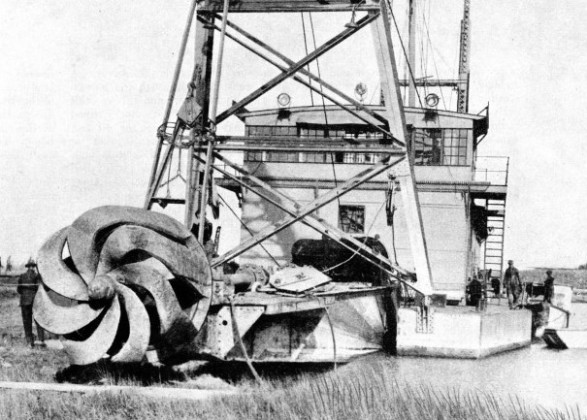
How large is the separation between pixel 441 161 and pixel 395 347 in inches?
345

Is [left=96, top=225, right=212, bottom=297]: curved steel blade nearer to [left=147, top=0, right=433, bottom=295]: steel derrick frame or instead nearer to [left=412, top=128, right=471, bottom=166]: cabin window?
[left=147, top=0, right=433, bottom=295]: steel derrick frame

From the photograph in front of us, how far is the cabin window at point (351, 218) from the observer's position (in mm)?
23047

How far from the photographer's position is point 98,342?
8.95 metres

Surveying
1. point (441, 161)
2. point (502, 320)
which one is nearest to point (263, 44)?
→ point (502, 320)

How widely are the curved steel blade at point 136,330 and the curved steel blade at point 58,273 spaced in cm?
56

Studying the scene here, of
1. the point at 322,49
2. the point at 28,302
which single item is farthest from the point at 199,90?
the point at 28,302

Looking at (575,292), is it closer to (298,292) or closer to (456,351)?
(456,351)

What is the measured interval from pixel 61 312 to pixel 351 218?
48.6 ft

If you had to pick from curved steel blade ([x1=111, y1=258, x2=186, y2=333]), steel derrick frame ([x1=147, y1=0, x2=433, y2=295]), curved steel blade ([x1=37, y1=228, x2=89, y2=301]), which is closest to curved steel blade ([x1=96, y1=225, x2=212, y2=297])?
curved steel blade ([x1=111, y1=258, x2=186, y2=333])

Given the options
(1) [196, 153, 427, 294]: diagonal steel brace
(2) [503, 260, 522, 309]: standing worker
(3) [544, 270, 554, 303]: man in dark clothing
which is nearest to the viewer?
(1) [196, 153, 427, 294]: diagonal steel brace

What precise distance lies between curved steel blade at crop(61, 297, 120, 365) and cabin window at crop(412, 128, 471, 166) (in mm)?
15554

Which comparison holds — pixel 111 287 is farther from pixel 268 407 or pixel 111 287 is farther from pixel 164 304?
pixel 268 407

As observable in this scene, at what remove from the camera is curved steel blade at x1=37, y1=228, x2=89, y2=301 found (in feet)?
29.2

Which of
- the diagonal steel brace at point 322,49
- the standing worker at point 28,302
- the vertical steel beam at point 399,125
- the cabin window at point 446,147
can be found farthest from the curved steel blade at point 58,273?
the cabin window at point 446,147
